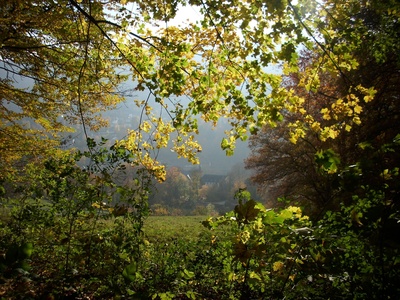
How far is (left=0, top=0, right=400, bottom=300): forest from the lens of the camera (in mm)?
1777

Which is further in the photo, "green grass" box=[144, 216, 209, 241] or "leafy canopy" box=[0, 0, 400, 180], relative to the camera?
"green grass" box=[144, 216, 209, 241]

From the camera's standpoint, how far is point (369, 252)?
2.10 meters

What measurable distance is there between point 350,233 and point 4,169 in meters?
9.18

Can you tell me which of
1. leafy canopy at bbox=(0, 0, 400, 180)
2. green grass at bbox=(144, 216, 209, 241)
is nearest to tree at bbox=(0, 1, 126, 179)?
leafy canopy at bbox=(0, 0, 400, 180)

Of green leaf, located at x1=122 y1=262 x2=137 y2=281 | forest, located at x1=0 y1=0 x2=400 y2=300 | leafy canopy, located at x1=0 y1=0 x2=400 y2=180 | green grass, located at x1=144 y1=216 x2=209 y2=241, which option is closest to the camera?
green leaf, located at x1=122 y1=262 x2=137 y2=281

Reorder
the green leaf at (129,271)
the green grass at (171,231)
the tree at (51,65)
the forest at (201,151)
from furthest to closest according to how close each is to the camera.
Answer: the green grass at (171,231)
the tree at (51,65)
the forest at (201,151)
the green leaf at (129,271)

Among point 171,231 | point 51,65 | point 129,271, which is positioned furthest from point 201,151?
point 171,231

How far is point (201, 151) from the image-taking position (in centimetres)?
479

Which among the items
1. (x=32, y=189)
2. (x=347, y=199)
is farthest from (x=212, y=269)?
(x=347, y=199)

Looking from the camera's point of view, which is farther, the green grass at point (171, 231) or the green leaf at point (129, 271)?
the green grass at point (171, 231)

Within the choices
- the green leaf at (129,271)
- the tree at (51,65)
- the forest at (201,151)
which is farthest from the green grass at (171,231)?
the green leaf at (129,271)

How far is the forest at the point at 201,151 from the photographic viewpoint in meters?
1.78

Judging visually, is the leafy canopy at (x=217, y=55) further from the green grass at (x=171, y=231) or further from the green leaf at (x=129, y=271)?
the green grass at (x=171, y=231)

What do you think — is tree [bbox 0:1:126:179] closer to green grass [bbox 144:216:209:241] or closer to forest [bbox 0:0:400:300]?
forest [bbox 0:0:400:300]
